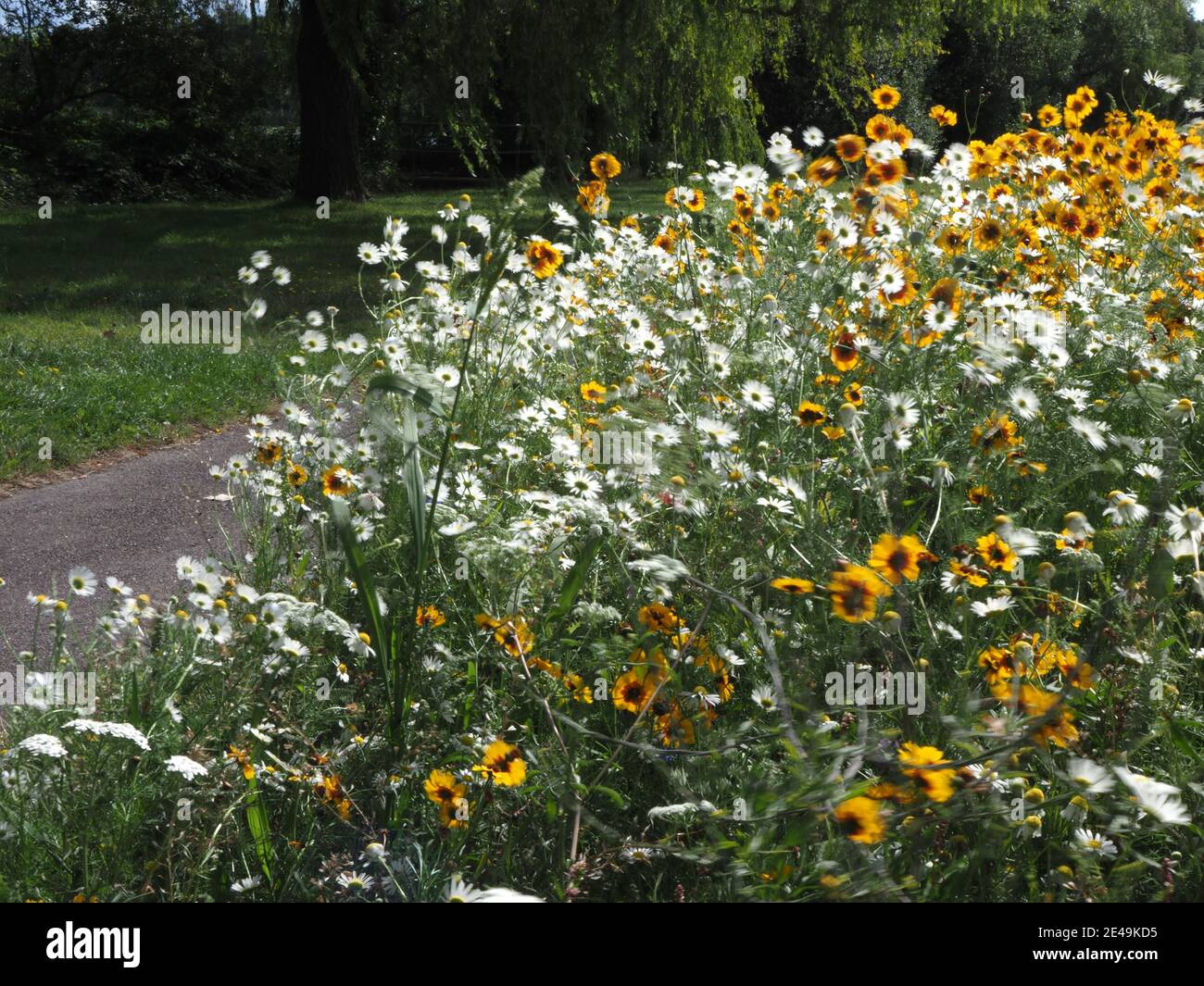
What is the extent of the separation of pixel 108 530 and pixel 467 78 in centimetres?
824

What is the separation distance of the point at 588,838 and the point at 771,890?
Answer: 1.80ft

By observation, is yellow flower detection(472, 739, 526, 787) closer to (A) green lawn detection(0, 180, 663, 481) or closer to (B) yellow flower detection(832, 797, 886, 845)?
(B) yellow flower detection(832, 797, 886, 845)

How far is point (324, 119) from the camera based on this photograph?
1498 cm

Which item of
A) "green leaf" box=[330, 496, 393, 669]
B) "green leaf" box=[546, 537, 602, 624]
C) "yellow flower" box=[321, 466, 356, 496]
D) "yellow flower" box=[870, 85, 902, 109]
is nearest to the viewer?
"green leaf" box=[330, 496, 393, 669]

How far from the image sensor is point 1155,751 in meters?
2.19

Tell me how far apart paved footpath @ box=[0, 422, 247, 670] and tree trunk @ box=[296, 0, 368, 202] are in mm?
8996

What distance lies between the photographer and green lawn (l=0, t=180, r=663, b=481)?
6.16 meters

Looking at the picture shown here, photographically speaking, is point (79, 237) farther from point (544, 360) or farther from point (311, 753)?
point (311, 753)

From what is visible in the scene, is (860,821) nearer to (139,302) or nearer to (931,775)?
(931,775)

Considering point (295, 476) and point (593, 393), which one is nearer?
point (295, 476)

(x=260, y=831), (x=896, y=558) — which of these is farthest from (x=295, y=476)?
(x=896, y=558)

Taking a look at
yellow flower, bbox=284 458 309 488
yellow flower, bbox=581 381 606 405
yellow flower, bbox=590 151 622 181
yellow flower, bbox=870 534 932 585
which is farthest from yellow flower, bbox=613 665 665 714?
yellow flower, bbox=590 151 622 181

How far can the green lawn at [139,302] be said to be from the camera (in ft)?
20.2

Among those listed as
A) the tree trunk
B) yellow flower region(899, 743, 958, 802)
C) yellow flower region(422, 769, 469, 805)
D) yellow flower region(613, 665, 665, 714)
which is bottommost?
yellow flower region(422, 769, 469, 805)
